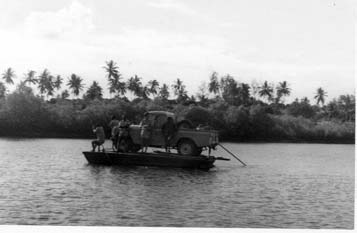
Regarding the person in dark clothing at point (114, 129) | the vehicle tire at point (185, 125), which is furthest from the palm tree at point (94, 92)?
the vehicle tire at point (185, 125)

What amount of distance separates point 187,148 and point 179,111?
4229 centimetres

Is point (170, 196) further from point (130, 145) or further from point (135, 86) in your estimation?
point (135, 86)

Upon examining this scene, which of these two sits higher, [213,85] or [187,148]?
[213,85]

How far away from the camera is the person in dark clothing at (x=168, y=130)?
24734 millimetres

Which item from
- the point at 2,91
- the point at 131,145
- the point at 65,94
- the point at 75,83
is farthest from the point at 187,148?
the point at 65,94

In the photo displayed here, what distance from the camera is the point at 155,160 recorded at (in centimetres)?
2412

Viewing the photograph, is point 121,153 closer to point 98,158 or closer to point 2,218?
point 98,158

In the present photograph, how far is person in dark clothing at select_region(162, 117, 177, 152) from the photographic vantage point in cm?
2473

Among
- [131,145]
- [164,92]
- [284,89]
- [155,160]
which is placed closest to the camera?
[155,160]

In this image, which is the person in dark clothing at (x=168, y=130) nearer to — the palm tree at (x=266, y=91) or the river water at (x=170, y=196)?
the river water at (x=170, y=196)

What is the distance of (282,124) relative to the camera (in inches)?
2640

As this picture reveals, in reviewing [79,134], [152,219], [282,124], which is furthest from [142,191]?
[282,124]

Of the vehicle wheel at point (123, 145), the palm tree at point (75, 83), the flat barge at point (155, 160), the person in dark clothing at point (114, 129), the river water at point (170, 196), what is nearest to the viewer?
the river water at point (170, 196)

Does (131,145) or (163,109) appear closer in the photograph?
(131,145)
